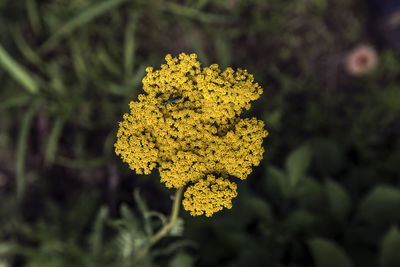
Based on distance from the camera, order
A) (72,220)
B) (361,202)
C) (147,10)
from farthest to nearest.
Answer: (147,10)
(72,220)
(361,202)

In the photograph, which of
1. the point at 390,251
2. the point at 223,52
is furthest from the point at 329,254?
the point at 223,52

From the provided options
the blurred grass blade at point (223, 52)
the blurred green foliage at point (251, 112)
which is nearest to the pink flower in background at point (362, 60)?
the blurred green foliage at point (251, 112)

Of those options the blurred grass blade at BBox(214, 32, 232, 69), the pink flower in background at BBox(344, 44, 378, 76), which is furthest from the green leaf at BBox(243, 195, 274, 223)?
the pink flower in background at BBox(344, 44, 378, 76)

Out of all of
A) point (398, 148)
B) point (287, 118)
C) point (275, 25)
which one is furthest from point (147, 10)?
point (398, 148)

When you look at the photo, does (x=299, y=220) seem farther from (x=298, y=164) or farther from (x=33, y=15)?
(x=33, y=15)

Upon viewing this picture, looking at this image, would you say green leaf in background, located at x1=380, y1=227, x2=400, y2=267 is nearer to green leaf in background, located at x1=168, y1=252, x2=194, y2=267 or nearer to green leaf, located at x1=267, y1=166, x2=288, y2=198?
green leaf, located at x1=267, y1=166, x2=288, y2=198

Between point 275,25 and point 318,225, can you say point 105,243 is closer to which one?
point 318,225
